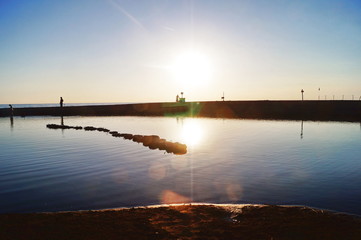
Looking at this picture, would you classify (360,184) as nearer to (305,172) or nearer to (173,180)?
(305,172)

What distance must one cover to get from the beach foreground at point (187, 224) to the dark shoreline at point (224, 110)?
64198 mm

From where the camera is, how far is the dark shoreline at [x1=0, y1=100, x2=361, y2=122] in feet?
258

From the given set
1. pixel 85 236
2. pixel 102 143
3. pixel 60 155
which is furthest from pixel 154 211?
pixel 102 143

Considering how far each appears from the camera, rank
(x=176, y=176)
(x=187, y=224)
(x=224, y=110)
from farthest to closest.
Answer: (x=224, y=110)
(x=176, y=176)
(x=187, y=224)

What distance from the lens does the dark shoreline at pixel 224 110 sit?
258ft

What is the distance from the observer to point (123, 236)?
24.5 ft

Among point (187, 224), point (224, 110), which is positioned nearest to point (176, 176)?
point (187, 224)

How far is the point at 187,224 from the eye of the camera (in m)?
8.30

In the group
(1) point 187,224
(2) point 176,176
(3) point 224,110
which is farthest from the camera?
(3) point 224,110

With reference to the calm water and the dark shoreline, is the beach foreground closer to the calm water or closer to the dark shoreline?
the calm water

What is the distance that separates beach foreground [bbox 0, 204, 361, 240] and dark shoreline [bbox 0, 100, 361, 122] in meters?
64.2

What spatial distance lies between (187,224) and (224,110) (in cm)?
8428

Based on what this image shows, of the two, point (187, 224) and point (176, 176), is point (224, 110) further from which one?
point (187, 224)

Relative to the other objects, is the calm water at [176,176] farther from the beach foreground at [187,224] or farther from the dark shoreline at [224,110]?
the dark shoreline at [224,110]
